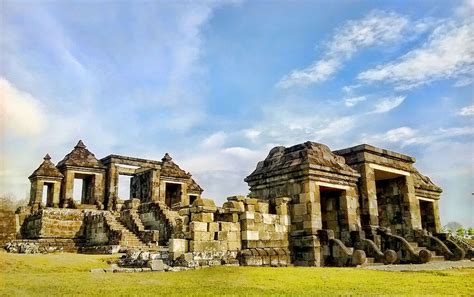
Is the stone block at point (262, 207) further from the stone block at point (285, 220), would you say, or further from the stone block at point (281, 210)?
the stone block at point (285, 220)

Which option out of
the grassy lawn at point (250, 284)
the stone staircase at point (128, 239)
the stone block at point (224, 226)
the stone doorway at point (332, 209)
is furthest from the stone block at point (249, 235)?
the stone staircase at point (128, 239)

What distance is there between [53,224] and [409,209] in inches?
747

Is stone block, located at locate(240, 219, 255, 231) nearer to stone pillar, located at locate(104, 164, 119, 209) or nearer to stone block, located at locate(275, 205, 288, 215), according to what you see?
stone block, located at locate(275, 205, 288, 215)

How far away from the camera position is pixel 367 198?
603 inches

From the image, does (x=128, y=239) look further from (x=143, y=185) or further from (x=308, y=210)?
(x=308, y=210)

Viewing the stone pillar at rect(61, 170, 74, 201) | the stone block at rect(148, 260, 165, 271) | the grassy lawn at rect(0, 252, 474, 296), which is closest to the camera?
the grassy lawn at rect(0, 252, 474, 296)

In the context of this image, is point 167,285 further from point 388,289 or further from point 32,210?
point 32,210

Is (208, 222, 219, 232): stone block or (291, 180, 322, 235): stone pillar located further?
(291, 180, 322, 235): stone pillar

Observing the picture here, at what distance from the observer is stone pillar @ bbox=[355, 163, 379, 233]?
15.1 meters

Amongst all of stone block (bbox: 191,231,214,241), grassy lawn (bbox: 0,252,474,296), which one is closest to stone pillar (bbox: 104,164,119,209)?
stone block (bbox: 191,231,214,241)

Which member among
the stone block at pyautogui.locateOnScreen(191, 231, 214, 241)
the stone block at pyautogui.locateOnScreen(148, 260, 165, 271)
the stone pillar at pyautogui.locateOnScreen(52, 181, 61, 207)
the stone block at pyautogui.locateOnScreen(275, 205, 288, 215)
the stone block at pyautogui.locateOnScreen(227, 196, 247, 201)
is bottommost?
the stone block at pyautogui.locateOnScreen(148, 260, 165, 271)

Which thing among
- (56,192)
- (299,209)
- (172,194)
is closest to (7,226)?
(56,192)

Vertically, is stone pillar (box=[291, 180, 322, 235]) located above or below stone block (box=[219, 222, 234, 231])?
above

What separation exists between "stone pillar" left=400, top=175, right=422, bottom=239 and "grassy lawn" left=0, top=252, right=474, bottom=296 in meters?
9.16
